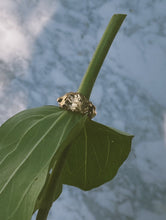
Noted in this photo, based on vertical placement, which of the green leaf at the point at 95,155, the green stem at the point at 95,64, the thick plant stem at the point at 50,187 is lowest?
the thick plant stem at the point at 50,187

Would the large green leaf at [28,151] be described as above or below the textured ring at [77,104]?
below
